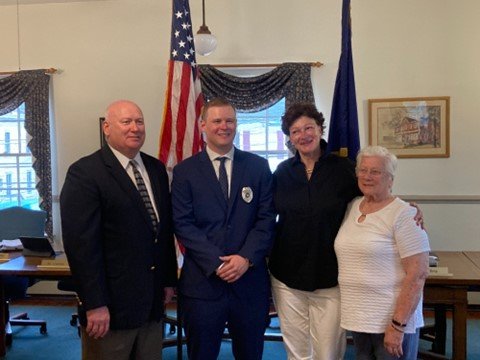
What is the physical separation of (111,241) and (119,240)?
Answer: 0.10 feet

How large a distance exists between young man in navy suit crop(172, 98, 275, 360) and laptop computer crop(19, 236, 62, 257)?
5.08ft

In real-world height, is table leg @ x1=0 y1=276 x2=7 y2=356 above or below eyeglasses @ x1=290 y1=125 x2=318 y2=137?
below

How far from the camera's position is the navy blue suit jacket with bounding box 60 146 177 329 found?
169 centimetres

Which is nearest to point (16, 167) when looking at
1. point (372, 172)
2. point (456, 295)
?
point (372, 172)

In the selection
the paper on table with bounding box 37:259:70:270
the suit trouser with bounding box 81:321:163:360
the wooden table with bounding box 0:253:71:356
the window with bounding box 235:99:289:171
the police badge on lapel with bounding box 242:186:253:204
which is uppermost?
the window with bounding box 235:99:289:171

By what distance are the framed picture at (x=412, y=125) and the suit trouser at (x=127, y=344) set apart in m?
3.06

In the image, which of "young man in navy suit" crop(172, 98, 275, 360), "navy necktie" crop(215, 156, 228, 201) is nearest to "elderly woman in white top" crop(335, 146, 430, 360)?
"young man in navy suit" crop(172, 98, 275, 360)

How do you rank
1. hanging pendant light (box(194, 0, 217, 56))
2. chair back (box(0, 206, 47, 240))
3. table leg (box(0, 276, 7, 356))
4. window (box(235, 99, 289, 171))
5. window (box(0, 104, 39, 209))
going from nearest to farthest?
table leg (box(0, 276, 7, 356))
hanging pendant light (box(194, 0, 217, 56))
chair back (box(0, 206, 47, 240))
window (box(235, 99, 289, 171))
window (box(0, 104, 39, 209))

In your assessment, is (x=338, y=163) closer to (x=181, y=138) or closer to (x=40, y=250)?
(x=181, y=138)

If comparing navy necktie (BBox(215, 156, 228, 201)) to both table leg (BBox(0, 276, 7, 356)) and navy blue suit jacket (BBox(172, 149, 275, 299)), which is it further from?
table leg (BBox(0, 276, 7, 356))

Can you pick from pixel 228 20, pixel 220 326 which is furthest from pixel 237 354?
pixel 228 20

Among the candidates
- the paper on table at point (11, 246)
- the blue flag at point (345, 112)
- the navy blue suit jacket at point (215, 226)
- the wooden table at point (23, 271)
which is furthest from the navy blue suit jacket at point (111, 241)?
the paper on table at point (11, 246)

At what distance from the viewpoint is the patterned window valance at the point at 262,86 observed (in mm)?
4285

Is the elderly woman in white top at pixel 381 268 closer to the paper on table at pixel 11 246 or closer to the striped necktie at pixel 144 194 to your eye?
the striped necktie at pixel 144 194
